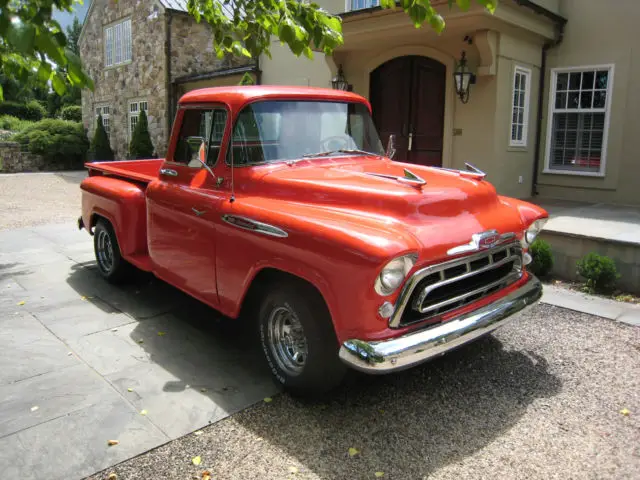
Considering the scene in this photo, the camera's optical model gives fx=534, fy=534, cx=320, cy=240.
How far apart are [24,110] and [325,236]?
1637 inches

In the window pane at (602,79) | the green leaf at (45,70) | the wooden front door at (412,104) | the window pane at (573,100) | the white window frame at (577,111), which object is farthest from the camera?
the wooden front door at (412,104)

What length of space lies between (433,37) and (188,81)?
10118 mm

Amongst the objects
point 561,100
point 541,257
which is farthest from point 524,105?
point 541,257

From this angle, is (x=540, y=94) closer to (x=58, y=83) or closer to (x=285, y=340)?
(x=285, y=340)

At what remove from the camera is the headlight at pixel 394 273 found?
9.20ft

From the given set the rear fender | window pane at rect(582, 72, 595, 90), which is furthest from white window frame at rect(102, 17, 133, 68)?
the rear fender

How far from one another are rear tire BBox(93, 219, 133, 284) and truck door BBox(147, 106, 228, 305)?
3.26 ft

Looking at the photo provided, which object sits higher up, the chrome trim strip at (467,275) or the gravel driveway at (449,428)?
the chrome trim strip at (467,275)

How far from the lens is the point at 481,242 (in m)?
3.27

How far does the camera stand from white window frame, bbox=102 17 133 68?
65.9 feet

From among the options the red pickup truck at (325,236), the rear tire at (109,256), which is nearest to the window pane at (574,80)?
the red pickup truck at (325,236)

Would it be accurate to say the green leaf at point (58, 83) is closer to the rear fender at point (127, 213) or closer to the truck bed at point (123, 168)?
the rear fender at point (127, 213)

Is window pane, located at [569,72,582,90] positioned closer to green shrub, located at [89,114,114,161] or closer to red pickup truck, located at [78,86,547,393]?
red pickup truck, located at [78,86,547,393]

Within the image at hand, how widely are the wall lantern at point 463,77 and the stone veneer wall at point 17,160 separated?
18.0 meters
